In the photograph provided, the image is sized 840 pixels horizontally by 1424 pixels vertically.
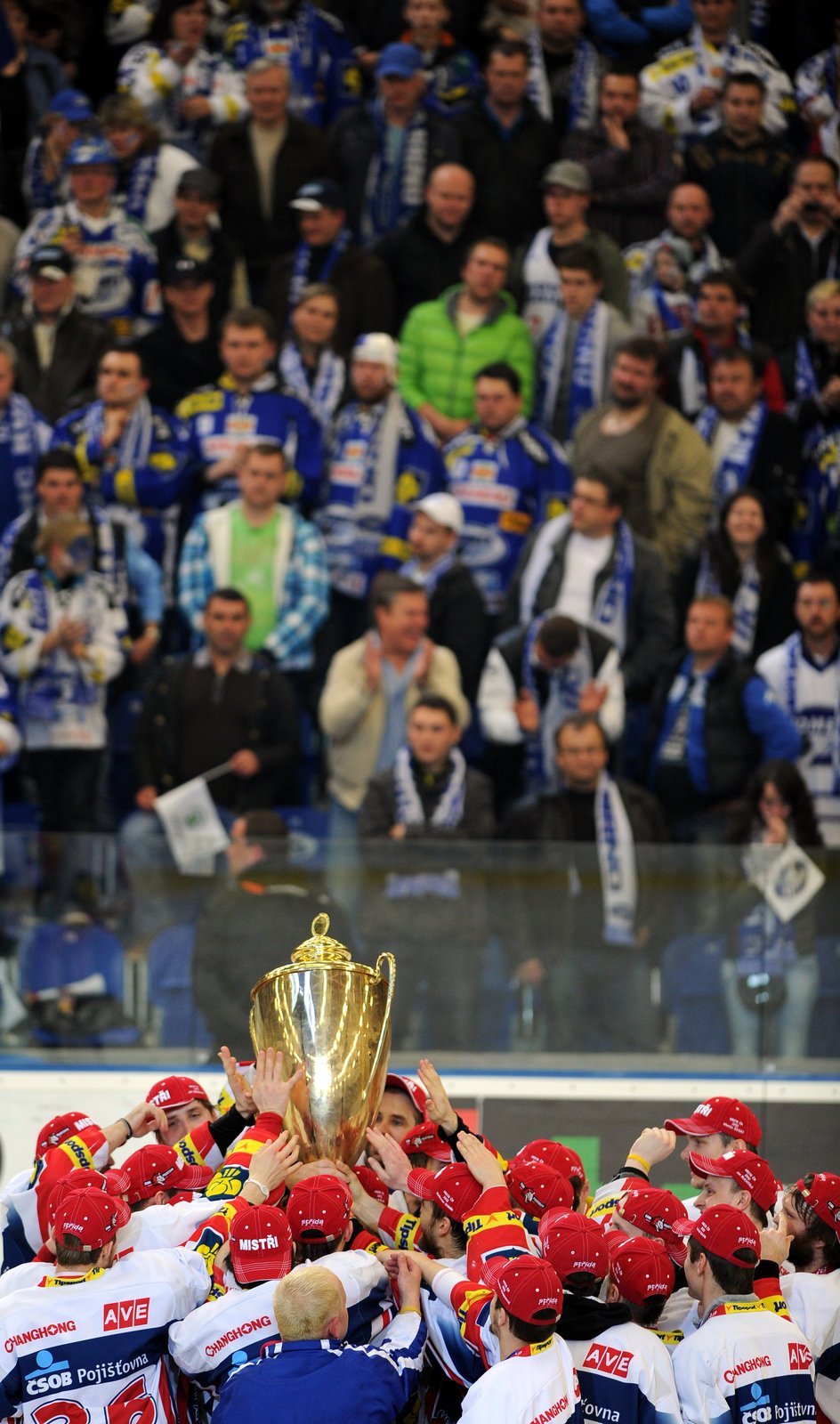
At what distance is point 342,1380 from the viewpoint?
4.30m

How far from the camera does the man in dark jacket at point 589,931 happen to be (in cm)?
750

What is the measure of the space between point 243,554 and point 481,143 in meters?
3.05

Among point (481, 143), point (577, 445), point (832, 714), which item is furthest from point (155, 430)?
point (832, 714)

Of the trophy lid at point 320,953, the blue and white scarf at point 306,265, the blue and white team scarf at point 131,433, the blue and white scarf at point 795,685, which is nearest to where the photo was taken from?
the trophy lid at point 320,953

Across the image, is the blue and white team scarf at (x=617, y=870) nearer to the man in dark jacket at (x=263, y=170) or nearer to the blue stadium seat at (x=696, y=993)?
the blue stadium seat at (x=696, y=993)

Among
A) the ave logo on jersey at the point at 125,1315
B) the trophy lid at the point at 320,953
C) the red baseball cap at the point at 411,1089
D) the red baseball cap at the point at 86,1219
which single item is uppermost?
the trophy lid at the point at 320,953

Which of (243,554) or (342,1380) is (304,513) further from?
(342,1380)

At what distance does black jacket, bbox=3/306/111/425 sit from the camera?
9.84m

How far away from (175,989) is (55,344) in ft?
12.3

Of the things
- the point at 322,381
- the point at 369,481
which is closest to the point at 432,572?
the point at 369,481

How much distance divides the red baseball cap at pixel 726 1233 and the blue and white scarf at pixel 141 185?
7.47 metres

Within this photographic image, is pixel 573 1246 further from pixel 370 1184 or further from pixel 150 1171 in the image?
pixel 150 1171

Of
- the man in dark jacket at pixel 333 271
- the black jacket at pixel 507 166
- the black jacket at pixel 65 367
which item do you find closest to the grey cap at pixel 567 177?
the black jacket at pixel 507 166

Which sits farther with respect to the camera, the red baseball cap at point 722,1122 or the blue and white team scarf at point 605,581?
the blue and white team scarf at point 605,581
